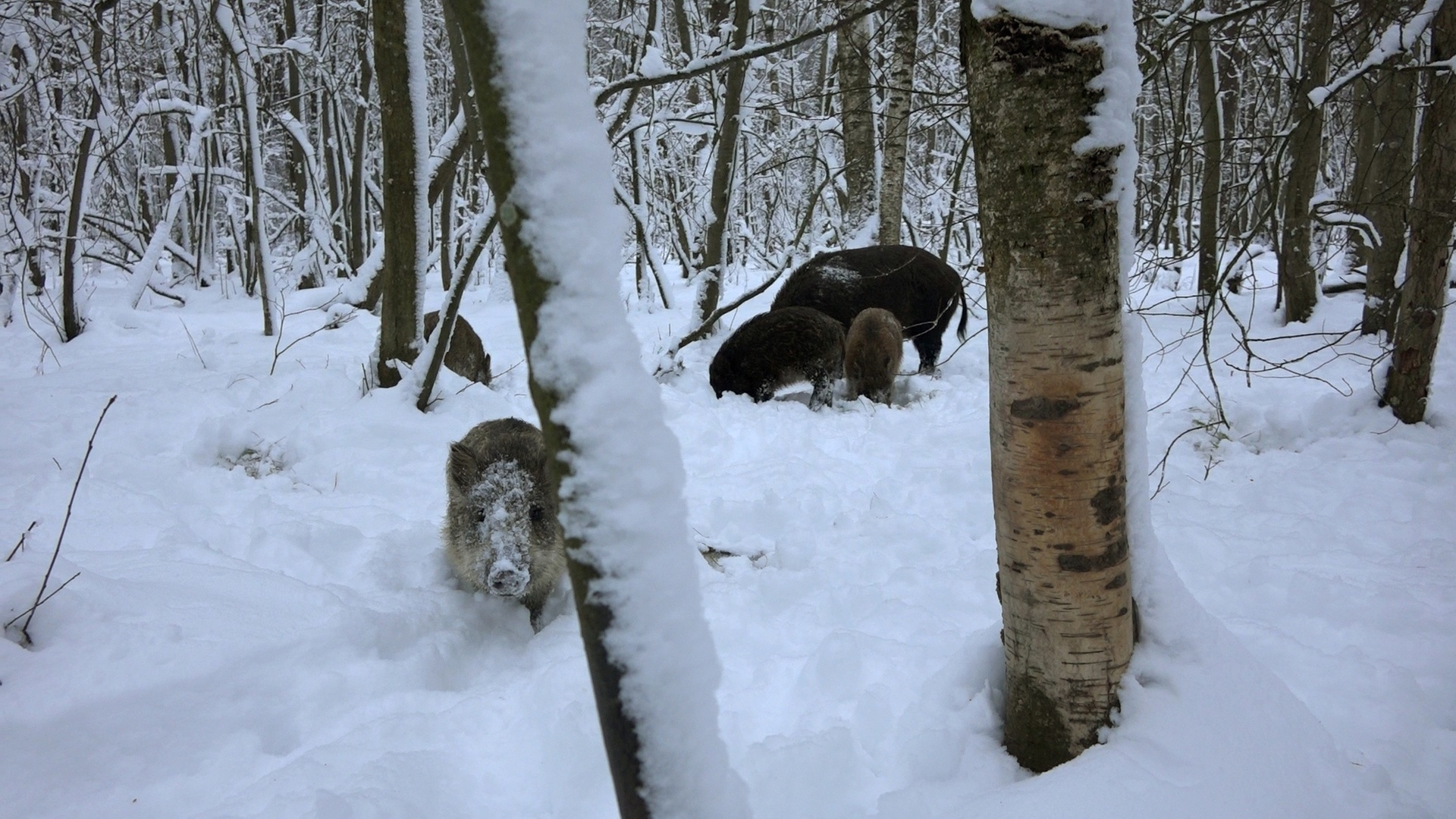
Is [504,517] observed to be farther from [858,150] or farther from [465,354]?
Answer: [858,150]

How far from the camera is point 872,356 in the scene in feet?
22.5

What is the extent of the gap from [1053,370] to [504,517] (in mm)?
2422

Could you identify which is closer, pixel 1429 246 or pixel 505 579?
pixel 505 579

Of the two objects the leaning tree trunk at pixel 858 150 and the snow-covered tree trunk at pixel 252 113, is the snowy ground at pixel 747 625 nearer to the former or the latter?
the snow-covered tree trunk at pixel 252 113

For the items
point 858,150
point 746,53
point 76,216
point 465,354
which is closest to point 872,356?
point 858,150

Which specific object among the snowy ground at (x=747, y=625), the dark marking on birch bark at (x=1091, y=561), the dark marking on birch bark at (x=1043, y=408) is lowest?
the snowy ground at (x=747, y=625)

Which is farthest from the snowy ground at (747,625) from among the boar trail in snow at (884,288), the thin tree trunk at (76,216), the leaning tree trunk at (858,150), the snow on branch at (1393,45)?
the leaning tree trunk at (858,150)

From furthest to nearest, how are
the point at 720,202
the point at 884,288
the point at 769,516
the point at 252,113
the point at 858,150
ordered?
the point at 858,150 < the point at 720,202 < the point at 884,288 < the point at 252,113 < the point at 769,516

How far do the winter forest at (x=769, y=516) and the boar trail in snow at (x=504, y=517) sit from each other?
25 millimetres

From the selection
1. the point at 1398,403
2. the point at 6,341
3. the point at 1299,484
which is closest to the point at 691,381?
the point at 1299,484

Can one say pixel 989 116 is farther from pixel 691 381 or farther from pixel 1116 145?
pixel 691 381

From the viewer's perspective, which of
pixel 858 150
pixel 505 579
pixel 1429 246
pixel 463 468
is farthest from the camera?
pixel 858 150

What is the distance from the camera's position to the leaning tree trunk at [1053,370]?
5.60ft

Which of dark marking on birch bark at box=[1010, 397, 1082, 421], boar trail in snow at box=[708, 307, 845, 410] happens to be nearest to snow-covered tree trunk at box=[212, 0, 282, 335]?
boar trail in snow at box=[708, 307, 845, 410]
